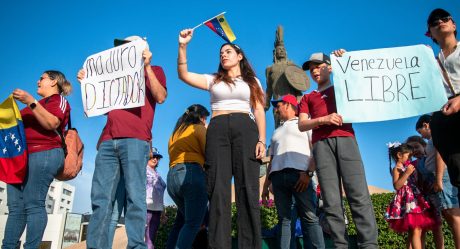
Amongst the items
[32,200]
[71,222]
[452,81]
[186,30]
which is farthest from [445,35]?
[71,222]

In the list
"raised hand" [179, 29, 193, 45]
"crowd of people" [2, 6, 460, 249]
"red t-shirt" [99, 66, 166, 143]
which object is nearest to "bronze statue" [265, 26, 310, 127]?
"crowd of people" [2, 6, 460, 249]

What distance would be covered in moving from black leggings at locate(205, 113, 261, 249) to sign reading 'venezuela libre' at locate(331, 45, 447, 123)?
0.98 metres

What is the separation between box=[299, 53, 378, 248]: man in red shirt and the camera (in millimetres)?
3258

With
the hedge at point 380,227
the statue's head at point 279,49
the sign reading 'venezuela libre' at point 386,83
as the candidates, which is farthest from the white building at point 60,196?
the sign reading 'venezuela libre' at point 386,83

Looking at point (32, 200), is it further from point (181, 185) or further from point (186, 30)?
point (186, 30)

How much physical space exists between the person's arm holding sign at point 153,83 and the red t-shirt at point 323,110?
4.80ft

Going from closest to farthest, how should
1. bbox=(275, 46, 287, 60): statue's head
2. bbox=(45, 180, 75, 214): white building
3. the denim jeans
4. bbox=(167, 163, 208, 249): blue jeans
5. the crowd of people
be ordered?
the crowd of people < the denim jeans < bbox=(167, 163, 208, 249): blue jeans < bbox=(275, 46, 287, 60): statue's head < bbox=(45, 180, 75, 214): white building

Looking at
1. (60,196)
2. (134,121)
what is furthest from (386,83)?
(60,196)

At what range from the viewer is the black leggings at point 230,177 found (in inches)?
121

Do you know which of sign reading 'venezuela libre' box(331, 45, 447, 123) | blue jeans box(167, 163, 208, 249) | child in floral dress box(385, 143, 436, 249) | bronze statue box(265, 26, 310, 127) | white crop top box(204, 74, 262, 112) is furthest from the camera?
bronze statue box(265, 26, 310, 127)

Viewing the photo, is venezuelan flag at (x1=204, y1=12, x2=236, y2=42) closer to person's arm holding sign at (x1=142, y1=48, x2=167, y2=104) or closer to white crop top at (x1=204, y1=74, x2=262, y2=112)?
white crop top at (x1=204, y1=74, x2=262, y2=112)

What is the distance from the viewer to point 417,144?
5410 millimetres

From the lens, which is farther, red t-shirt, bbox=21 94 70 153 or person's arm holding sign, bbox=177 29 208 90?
red t-shirt, bbox=21 94 70 153

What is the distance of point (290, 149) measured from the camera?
4.70 metres
